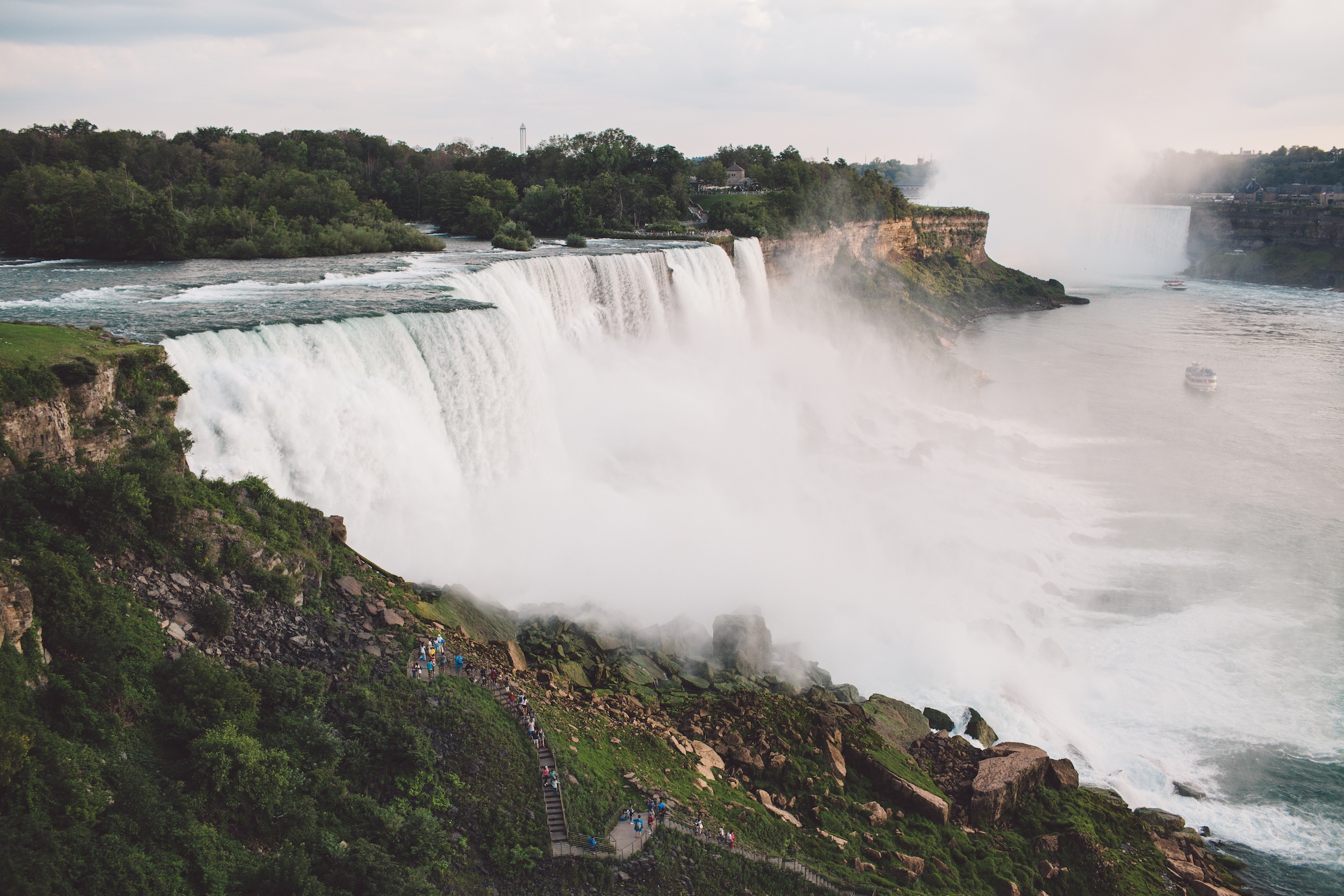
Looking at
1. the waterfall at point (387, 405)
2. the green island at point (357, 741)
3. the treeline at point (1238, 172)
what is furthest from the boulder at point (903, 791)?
the treeline at point (1238, 172)

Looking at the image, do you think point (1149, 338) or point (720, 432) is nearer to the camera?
point (720, 432)

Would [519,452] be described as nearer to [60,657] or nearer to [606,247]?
[60,657]

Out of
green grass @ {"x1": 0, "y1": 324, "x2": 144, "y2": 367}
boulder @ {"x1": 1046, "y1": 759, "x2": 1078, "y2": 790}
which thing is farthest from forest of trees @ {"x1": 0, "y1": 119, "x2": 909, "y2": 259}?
boulder @ {"x1": 1046, "y1": 759, "x2": 1078, "y2": 790}

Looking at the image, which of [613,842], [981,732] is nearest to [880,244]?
[981,732]

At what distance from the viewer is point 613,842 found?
40.2 feet

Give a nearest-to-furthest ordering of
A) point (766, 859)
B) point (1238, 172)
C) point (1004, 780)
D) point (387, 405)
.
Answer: point (766, 859)
point (1004, 780)
point (387, 405)
point (1238, 172)

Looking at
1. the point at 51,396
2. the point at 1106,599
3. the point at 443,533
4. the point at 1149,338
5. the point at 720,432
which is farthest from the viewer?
the point at 1149,338

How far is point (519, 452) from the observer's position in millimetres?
24000

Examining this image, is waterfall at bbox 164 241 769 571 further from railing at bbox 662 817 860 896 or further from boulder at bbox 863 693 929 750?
boulder at bbox 863 693 929 750

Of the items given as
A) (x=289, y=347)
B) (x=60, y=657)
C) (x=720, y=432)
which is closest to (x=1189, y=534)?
(x=720, y=432)

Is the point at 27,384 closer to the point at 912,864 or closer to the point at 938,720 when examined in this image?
the point at 912,864

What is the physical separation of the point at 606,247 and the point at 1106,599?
29252mm

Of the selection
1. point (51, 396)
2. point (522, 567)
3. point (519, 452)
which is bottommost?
point (522, 567)

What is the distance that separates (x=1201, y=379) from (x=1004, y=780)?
3777 cm
